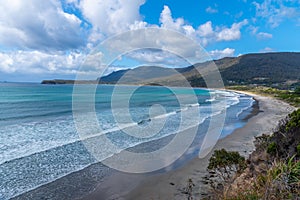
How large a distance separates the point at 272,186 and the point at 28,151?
47.2 feet

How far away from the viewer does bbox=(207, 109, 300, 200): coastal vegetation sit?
3.68 meters

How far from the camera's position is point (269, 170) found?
13.0 feet

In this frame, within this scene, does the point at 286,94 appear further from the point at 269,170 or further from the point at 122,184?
the point at 269,170

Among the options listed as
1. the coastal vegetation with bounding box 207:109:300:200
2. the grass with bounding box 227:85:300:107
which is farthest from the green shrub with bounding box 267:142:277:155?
the grass with bounding box 227:85:300:107

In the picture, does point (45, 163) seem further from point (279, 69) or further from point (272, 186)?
point (279, 69)

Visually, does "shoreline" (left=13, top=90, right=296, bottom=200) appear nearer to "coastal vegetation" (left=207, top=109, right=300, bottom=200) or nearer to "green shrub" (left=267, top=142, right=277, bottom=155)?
"coastal vegetation" (left=207, top=109, right=300, bottom=200)

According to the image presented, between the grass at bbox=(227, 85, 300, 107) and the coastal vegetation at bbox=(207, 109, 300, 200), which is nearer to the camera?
the coastal vegetation at bbox=(207, 109, 300, 200)

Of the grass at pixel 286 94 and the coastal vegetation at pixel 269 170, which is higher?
the coastal vegetation at pixel 269 170

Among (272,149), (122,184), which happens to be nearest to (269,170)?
(272,149)

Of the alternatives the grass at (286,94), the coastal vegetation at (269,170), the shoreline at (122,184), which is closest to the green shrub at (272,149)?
the coastal vegetation at (269,170)

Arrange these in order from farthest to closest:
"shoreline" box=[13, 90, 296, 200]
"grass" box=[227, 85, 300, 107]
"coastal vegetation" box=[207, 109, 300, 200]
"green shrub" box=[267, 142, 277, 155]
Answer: "grass" box=[227, 85, 300, 107]
"shoreline" box=[13, 90, 296, 200]
"green shrub" box=[267, 142, 277, 155]
"coastal vegetation" box=[207, 109, 300, 200]

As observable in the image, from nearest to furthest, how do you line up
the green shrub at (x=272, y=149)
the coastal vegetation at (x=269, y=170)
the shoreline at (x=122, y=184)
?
the coastal vegetation at (x=269, y=170) < the green shrub at (x=272, y=149) < the shoreline at (x=122, y=184)

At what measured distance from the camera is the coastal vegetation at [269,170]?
145 inches

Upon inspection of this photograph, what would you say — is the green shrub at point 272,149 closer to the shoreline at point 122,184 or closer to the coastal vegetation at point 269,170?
the coastal vegetation at point 269,170
